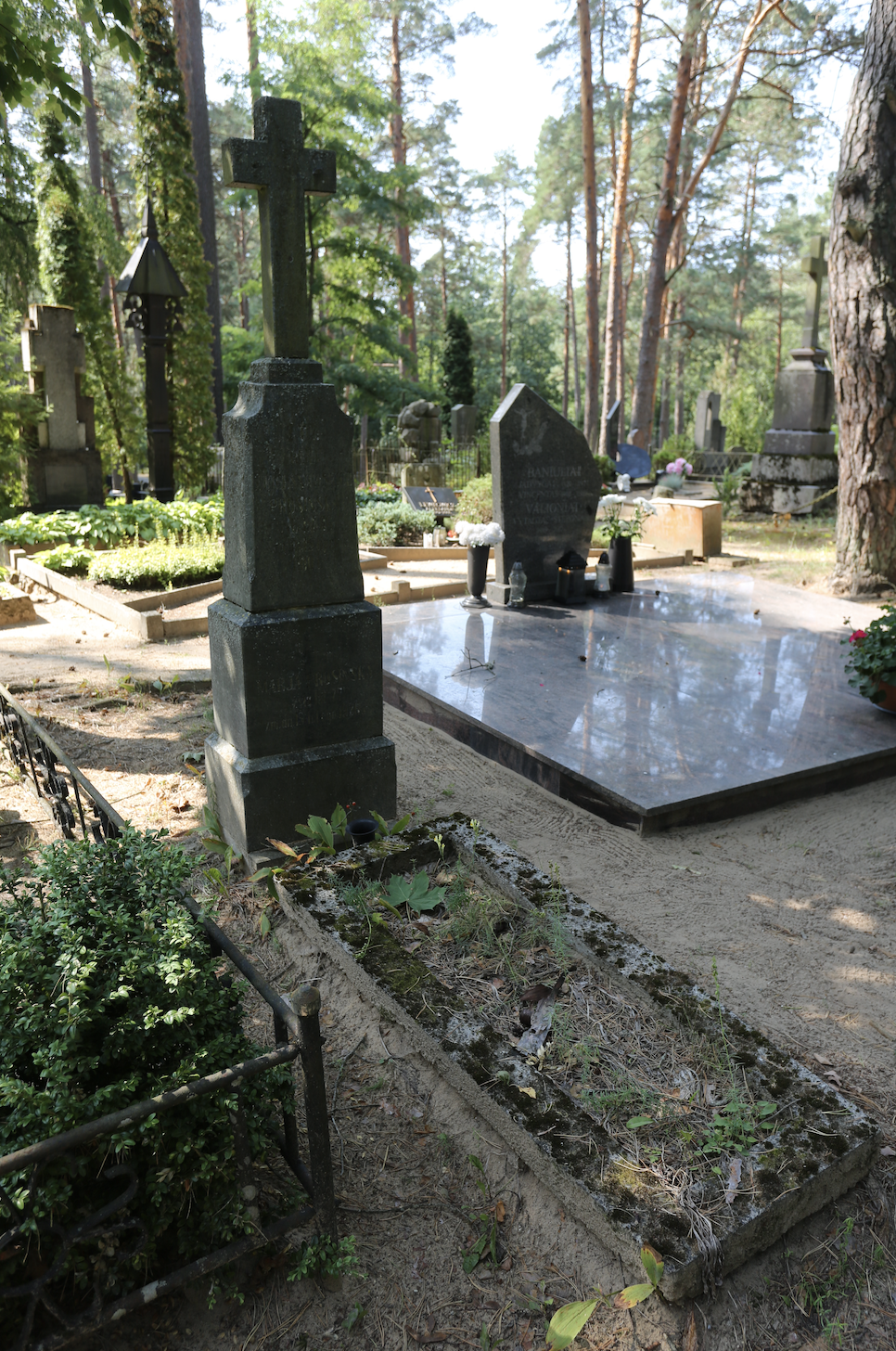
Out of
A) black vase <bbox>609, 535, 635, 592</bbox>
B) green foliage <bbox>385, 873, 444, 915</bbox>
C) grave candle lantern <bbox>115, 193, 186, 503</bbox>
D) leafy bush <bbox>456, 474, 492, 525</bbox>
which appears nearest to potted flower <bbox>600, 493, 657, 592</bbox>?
black vase <bbox>609, 535, 635, 592</bbox>

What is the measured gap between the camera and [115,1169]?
1688 millimetres

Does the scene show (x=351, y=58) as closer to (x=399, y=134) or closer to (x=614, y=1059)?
(x=399, y=134)

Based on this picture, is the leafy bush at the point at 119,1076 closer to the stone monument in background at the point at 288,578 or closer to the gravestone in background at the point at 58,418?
the stone monument in background at the point at 288,578

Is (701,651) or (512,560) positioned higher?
(512,560)

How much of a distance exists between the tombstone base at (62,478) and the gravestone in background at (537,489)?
754cm

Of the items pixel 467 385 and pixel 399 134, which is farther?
pixel 467 385

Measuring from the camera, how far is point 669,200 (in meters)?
17.8

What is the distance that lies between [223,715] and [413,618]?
376 cm

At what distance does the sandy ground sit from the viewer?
189cm

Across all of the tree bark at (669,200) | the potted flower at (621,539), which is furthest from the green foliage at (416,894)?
the tree bark at (669,200)

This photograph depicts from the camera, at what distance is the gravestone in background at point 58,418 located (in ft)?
41.9

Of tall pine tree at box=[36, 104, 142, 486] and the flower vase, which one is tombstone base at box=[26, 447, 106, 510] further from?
the flower vase

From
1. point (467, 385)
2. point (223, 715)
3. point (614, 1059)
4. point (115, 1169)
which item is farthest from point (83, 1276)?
point (467, 385)

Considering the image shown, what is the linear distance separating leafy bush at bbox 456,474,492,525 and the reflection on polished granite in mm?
4106
